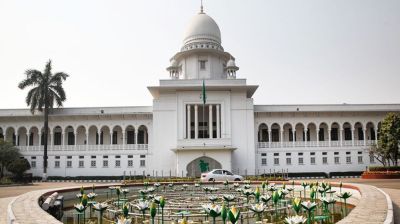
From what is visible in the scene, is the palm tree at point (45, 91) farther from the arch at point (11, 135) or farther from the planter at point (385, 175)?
the planter at point (385, 175)

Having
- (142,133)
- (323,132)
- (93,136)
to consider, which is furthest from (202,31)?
(323,132)

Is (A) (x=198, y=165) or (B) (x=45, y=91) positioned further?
(B) (x=45, y=91)

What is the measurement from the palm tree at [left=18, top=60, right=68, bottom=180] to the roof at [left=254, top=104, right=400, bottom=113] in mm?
19757

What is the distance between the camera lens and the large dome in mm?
45812

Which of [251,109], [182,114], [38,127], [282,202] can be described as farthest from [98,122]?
[282,202]

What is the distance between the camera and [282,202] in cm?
1465

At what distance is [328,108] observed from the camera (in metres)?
42.5

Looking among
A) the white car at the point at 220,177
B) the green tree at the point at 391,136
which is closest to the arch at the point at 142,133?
the white car at the point at 220,177

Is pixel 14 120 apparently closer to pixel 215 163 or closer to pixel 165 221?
pixel 215 163

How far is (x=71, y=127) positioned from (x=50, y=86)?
5321mm

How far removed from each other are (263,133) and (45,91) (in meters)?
22.7

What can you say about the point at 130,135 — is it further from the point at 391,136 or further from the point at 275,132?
the point at 391,136

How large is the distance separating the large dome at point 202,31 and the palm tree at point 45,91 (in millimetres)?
14461

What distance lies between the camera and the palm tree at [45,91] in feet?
Result: 132
